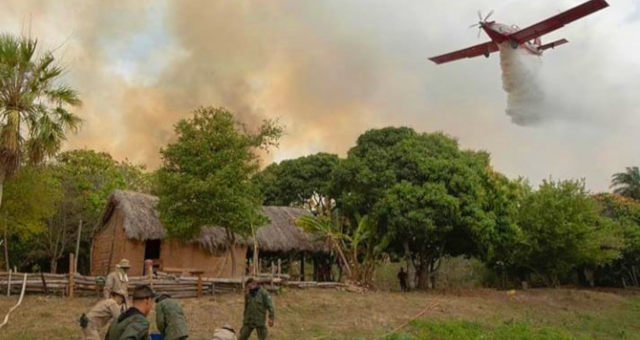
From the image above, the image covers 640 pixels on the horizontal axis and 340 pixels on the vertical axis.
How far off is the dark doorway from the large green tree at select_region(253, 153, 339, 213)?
600 inches

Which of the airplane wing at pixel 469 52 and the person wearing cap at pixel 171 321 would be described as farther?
the airplane wing at pixel 469 52

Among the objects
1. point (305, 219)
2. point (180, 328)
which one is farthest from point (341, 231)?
point (180, 328)

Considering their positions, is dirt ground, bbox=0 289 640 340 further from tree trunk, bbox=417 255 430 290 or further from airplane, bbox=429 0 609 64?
airplane, bbox=429 0 609 64

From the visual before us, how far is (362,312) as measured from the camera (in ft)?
62.6

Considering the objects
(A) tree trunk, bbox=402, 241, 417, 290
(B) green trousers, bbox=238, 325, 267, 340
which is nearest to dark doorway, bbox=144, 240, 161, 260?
(A) tree trunk, bbox=402, 241, 417, 290

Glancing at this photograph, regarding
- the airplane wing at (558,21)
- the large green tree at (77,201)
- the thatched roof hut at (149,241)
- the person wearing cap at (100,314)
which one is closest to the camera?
the person wearing cap at (100,314)

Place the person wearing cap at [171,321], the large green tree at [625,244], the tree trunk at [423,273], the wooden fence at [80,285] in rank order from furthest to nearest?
1. the large green tree at [625,244]
2. the tree trunk at [423,273]
3. the wooden fence at [80,285]
4. the person wearing cap at [171,321]

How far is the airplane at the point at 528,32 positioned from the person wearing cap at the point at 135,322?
16.9m

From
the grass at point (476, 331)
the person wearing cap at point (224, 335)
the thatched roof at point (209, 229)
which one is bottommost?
→ the grass at point (476, 331)

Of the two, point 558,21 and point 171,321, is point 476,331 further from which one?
point 171,321

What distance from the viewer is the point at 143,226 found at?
23938 millimetres

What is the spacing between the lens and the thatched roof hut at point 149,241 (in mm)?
24156

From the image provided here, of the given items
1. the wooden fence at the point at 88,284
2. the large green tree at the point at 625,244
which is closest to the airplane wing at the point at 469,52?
the wooden fence at the point at 88,284

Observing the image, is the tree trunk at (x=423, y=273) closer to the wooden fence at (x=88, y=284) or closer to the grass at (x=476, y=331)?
the grass at (x=476, y=331)
